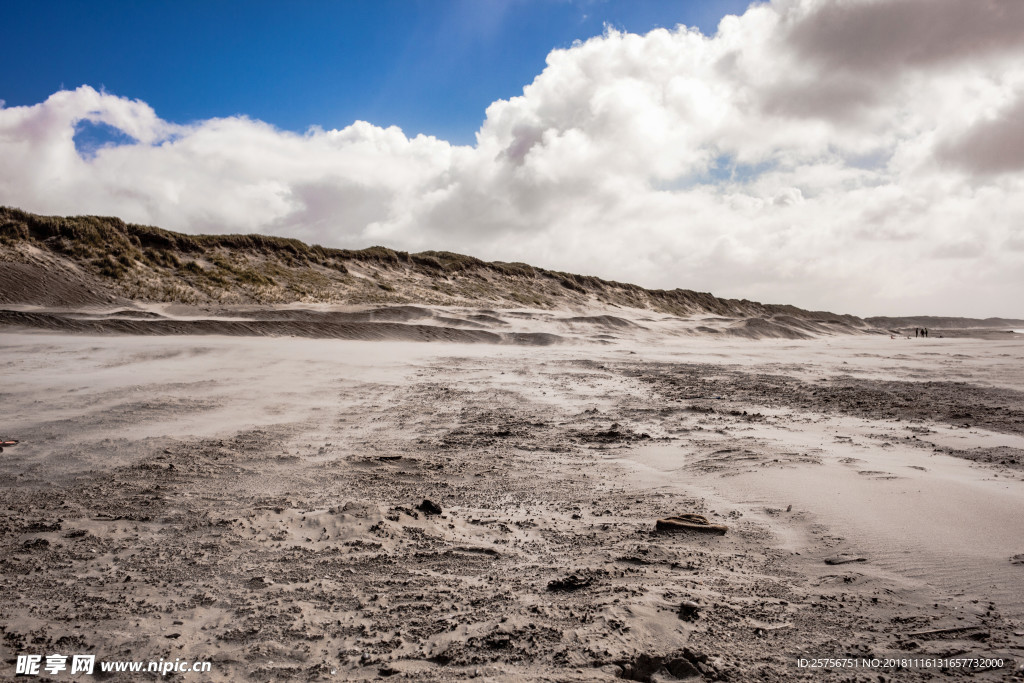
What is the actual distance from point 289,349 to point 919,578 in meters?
13.5

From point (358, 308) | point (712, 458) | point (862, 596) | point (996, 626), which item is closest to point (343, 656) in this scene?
point (862, 596)

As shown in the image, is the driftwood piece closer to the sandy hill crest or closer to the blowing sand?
the blowing sand

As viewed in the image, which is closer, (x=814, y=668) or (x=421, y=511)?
(x=814, y=668)

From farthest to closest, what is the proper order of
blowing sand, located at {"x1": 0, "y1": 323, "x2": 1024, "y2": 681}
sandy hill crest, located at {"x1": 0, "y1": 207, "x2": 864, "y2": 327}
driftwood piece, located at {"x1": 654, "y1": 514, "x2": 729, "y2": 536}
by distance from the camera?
1. sandy hill crest, located at {"x1": 0, "y1": 207, "x2": 864, "y2": 327}
2. driftwood piece, located at {"x1": 654, "y1": 514, "x2": 729, "y2": 536}
3. blowing sand, located at {"x1": 0, "y1": 323, "x2": 1024, "y2": 681}

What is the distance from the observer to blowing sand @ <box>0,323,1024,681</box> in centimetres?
263

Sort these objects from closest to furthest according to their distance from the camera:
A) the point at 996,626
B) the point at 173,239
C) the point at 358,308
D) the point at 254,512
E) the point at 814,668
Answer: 1. the point at 814,668
2. the point at 996,626
3. the point at 254,512
4. the point at 358,308
5. the point at 173,239

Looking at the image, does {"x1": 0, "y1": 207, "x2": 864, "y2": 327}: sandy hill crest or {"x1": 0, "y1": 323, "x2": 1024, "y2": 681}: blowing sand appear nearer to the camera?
{"x1": 0, "y1": 323, "x2": 1024, "y2": 681}: blowing sand

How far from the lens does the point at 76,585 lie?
3158 millimetres

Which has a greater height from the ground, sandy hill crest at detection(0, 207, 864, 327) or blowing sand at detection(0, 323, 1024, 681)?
sandy hill crest at detection(0, 207, 864, 327)

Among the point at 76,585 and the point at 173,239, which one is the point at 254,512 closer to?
the point at 76,585

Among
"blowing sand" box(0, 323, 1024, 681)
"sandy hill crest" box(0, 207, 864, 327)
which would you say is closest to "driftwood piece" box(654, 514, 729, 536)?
"blowing sand" box(0, 323, 1024, 681)

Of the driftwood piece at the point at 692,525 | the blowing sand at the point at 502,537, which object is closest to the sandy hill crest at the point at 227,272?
the blowing sand at the point at 502,537

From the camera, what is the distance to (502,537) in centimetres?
393

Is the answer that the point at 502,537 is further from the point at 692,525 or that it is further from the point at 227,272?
the point at 227,272
